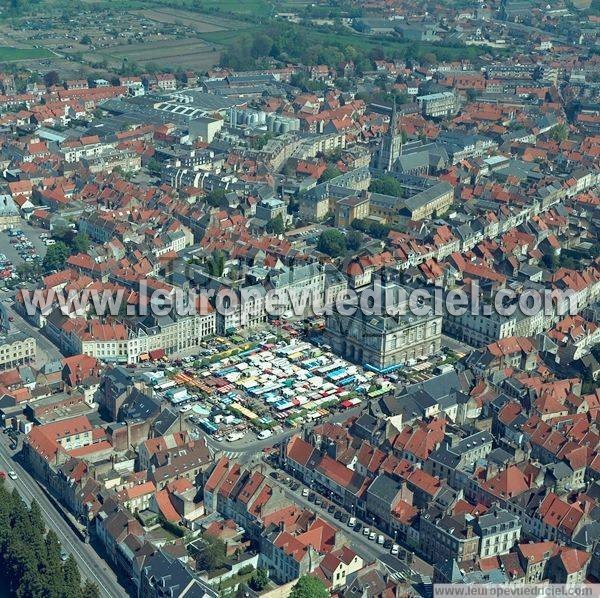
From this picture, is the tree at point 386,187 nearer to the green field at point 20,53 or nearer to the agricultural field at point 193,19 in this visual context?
the green field at point 20,53

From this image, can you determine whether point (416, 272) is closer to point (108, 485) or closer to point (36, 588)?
point (108, 485)

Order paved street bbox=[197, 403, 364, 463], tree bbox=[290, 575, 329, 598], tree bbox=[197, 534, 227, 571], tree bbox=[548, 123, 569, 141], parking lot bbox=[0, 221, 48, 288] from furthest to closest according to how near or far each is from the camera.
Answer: tree bbox=[548, 123, 569, 141]
parking lot bbox=[0, 221, 48, 288]
paved street bbox=[197, 403, 364, 463]
tree bbox=[197, 534, 227, 571]
tree bbox=[290, 575, 329, 598]

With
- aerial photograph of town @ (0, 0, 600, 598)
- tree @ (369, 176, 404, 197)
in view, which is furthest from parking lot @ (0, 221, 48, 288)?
tree @ (369, 176, 404, 197)

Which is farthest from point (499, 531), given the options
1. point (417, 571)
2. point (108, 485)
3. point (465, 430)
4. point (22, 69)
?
point (22, 69)

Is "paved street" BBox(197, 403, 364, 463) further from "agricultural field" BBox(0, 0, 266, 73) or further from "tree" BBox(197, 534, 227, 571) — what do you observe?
"agricultural field" BBox(0, 0, 266, 73)

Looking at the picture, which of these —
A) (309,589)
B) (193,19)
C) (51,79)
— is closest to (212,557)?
(309,589)

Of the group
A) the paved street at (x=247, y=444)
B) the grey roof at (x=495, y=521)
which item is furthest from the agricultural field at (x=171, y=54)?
the grey roof at (x=495, y=521)
